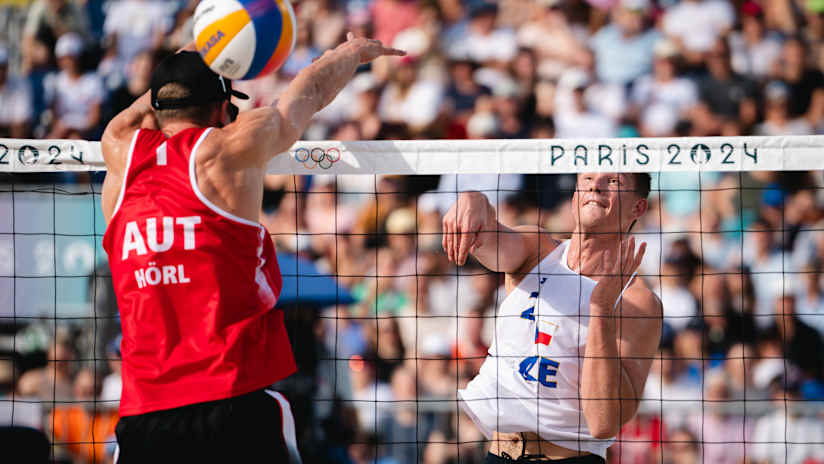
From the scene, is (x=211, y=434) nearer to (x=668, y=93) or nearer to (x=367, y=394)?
(x=367, y=394)

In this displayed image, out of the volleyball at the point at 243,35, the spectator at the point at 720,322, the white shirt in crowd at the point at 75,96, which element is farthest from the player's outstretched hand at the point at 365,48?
the white shirt in crowd at the point at 75,96

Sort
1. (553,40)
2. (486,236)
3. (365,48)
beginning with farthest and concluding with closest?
(553,40) < (486,236) < (365,48)

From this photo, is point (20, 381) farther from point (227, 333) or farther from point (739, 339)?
point (739, 339)

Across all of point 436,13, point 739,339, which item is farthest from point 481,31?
point 739,339

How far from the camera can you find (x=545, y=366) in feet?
13.9

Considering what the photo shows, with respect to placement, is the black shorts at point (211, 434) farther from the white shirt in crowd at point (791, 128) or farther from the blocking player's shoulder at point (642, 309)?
the white shirt in crowd at point (791, 128)

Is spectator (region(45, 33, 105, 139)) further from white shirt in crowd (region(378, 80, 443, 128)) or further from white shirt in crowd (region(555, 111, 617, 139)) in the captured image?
white shirt in crowd (region(555, 111, 617, 139))

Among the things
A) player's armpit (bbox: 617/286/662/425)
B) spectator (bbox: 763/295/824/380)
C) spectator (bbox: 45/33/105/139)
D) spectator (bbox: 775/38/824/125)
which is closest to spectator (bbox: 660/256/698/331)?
spectator (bbox: 763/295/824/380)

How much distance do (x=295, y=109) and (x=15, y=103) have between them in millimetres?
7170

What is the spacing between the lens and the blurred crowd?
6.02m

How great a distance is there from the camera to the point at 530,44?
8344 mm

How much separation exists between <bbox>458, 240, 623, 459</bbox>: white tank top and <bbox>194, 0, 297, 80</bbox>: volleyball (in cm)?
174

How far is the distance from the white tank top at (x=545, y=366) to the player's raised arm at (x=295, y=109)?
1.41 meters

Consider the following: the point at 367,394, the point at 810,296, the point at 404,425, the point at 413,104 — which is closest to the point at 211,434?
the point at 404,425
